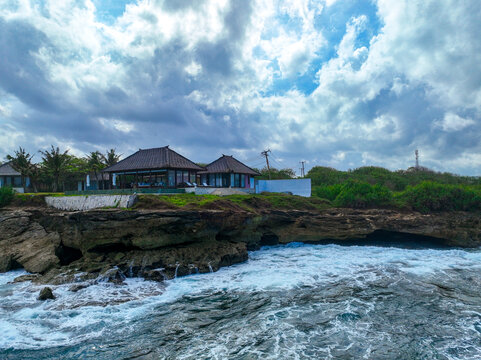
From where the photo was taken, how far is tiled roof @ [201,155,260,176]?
35291 mm

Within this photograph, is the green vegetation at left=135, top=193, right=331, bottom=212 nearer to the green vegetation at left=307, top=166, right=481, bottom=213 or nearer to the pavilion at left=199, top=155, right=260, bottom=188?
the green vegetation at left=307, top=166, right=481, bottom=213

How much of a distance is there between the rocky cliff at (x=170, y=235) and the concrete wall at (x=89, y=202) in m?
1.53

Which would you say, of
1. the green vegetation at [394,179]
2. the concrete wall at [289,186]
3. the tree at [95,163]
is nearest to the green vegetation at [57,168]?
the tree at [95,163]

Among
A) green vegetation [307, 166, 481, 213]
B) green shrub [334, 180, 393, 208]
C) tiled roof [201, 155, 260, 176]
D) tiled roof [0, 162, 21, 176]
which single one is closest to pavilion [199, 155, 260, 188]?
tiled roof [201, 155, 260, 176]

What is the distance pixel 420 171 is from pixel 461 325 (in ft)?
183

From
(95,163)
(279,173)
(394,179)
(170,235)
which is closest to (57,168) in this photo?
(95,163)

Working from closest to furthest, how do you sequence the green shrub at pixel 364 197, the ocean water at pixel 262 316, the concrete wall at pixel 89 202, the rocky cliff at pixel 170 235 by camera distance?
1. the ocean water at pixel 262 316
2. the rocky cliff at pixel 170 235
3. the concrete wall at pixel 89 202
4. the green shrub at pixel 364 197

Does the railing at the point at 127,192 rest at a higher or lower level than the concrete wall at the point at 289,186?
lower

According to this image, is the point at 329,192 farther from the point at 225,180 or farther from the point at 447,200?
the point at 225,180

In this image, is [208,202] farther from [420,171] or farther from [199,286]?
[420,171]

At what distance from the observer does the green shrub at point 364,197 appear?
29.2 meters

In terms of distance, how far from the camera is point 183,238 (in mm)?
18031

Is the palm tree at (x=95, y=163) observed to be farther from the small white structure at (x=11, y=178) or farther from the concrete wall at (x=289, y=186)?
the concrete wall at (x=289, y=186)

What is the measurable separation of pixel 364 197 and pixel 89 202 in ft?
85.2
